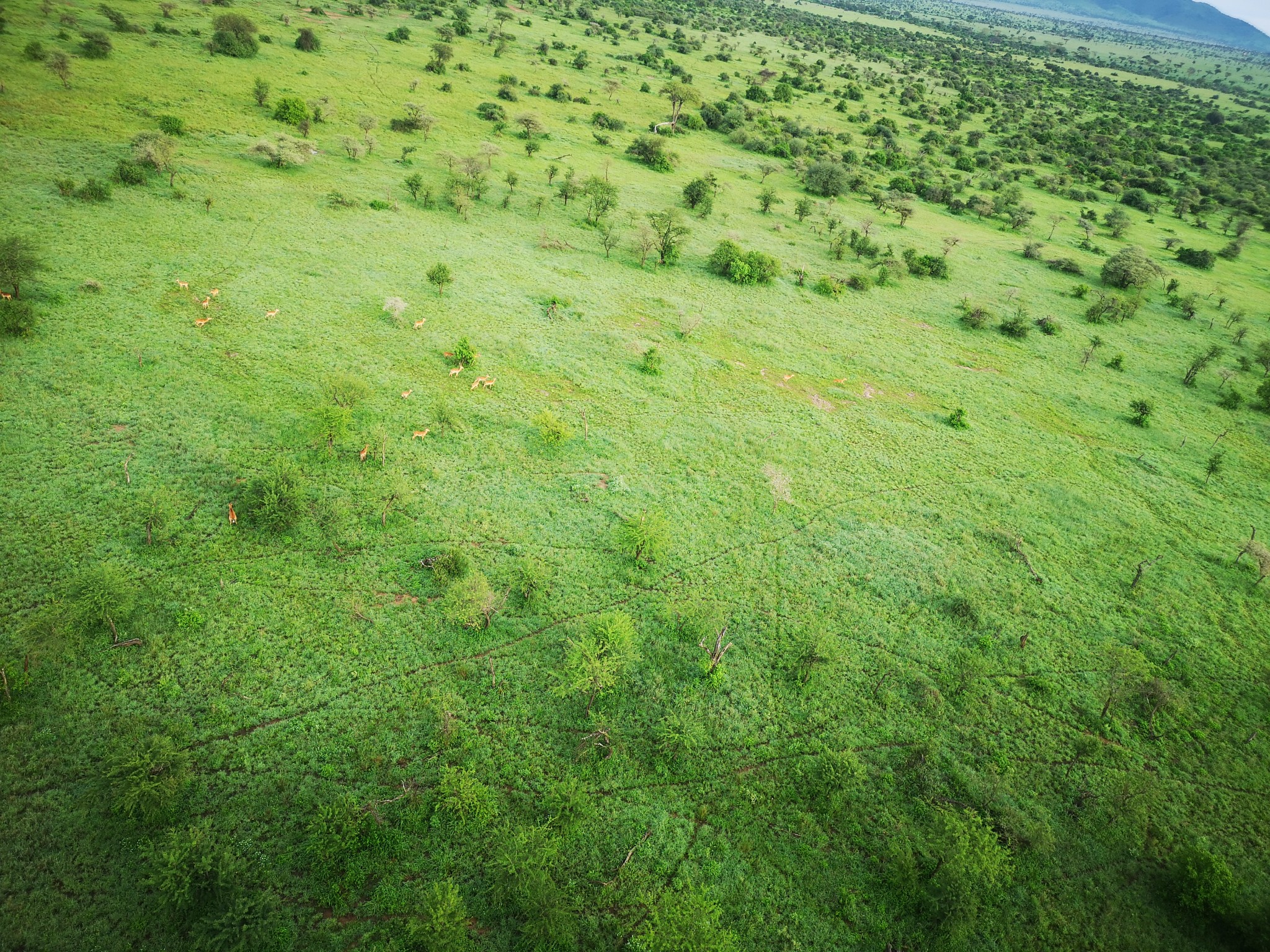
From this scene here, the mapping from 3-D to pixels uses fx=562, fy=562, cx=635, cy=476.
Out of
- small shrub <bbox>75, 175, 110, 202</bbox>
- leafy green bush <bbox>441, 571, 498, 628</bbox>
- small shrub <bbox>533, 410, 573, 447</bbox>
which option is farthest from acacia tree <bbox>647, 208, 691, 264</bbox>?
small shrub <bbox>75, 175, 110, 202</bbox>

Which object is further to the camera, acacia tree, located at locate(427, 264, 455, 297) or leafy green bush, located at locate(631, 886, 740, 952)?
acacia tree, located at locate(427, 264, 455, 297)

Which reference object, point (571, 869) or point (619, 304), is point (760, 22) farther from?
point (571, 869)

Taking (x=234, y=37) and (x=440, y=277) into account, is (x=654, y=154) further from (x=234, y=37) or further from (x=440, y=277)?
(x=234, y=37)

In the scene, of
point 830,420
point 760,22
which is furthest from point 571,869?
point 760,22

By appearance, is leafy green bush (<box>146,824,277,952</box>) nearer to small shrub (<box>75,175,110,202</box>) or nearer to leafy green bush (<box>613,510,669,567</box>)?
leafy green bush (<box>613,510,669,567</box>)

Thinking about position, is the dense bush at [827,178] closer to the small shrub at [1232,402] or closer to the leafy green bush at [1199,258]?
the leafy green bush at [1199,258]

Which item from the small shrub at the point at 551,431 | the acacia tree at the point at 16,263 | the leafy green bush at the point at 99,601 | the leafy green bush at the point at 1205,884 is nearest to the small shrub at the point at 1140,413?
the leafy green bush at the point at 1205,884
